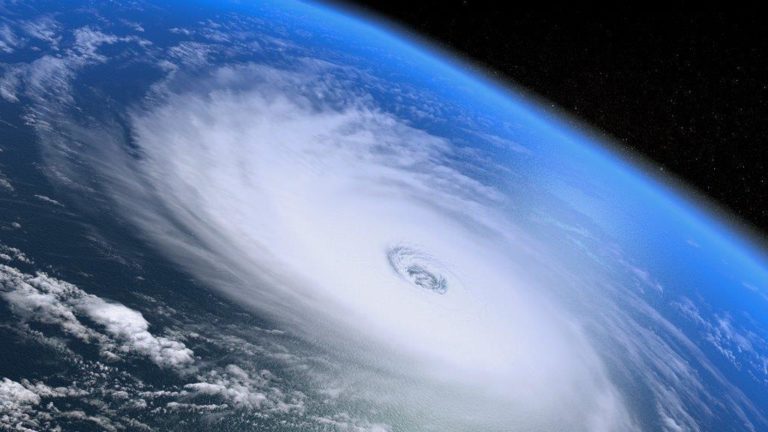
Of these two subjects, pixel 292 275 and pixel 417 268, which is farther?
pixel 417 268

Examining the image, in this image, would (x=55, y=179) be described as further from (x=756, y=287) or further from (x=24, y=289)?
(x=756, y=287)

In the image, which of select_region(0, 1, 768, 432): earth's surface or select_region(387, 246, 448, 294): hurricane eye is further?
select_region(387, 246, 448, 294): hurricane eye

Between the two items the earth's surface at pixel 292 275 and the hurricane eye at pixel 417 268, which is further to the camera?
the hurricane eye at pixel 417 268

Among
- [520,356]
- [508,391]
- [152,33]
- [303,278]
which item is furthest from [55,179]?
[152,33]

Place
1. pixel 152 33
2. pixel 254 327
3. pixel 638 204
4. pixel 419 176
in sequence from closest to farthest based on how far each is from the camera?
pixel 254 327 < pixel 419 176 < pixel 152 33 < pixel 638 204
